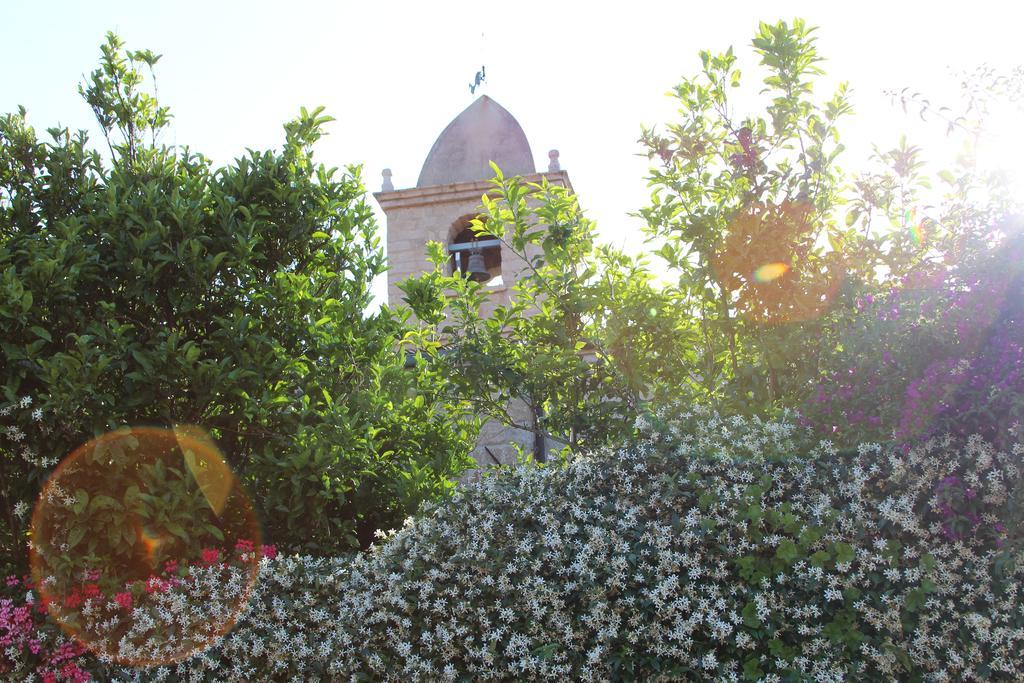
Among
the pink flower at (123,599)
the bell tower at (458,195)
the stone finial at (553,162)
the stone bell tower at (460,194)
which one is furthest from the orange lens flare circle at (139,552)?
the stone finial at (553,162)

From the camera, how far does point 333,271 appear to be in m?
6.81

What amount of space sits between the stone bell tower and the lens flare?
661 centimetres

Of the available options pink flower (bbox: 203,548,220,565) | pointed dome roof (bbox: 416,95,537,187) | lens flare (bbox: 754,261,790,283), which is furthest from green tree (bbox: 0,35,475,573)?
pointed dome roof (bbox: 416,95,537,187)

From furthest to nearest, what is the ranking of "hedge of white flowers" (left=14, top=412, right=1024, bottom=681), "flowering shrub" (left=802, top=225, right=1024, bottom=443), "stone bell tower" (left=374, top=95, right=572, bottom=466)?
"stone bell tower" (left=374, top=95, right=572, bottom=466), "flowering shrub" (left=802, top=225, right=1024, bottom=443), "hedge of white flowers" (left=14, top=412, right=1024, bottom=681)

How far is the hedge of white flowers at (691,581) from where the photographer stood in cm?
388

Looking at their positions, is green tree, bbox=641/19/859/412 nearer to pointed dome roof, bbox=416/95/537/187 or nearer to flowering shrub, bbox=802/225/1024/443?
flowering shrub, bbox=802/225/1024/443

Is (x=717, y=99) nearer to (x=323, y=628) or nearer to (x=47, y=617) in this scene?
(x=323, y=628)

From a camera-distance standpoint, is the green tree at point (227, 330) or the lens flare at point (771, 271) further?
the lens flare at point (771, 271)

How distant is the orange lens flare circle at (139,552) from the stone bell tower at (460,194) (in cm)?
713

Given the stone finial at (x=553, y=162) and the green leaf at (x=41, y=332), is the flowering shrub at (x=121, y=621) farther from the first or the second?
the stone finial at (x=553, y=162)

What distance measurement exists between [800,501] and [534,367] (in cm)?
248

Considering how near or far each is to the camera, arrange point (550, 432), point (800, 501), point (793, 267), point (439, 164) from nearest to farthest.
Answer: point (800, 501)
point (793, 267)
point (550, 432)
point (439, 164)

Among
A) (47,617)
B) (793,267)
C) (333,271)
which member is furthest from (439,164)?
(47,617)

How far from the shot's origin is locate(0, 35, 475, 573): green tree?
5367mm
